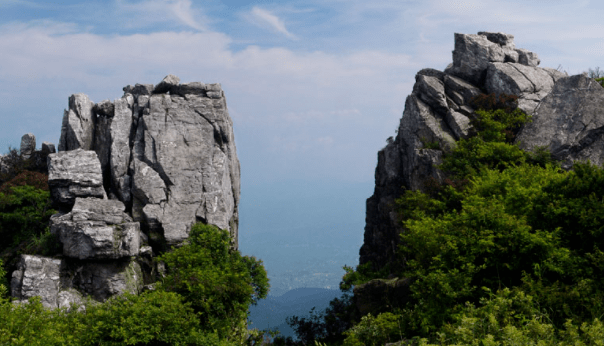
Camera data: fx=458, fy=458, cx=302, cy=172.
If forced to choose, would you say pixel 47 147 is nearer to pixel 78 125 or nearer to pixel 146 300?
pixel 78 125

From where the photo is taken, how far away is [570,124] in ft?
132

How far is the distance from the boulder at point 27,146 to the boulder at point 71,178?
14530 millimetres

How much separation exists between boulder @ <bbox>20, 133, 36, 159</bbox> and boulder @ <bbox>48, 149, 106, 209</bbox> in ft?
47.7

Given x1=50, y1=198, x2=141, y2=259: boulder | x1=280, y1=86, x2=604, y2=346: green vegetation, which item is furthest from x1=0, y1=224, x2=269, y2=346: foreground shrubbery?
x1=280, y1=86, x2=604, y2=346: green vegetation

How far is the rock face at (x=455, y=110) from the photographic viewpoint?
41875mm

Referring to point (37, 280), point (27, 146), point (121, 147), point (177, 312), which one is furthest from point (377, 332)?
point (27, 146)

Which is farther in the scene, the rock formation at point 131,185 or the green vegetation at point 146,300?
the rock formation at point 131,185

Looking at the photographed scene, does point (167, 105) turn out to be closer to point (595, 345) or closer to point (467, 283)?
point (467, 283)

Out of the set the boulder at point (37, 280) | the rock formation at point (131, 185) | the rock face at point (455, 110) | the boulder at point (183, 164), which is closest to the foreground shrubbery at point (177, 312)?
the boulder at point (183, 164)

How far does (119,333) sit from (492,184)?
24.4 m

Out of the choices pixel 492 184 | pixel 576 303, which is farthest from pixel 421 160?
pixel 576 303

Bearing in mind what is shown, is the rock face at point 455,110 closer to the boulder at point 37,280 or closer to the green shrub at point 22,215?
the boulder at point 37,280

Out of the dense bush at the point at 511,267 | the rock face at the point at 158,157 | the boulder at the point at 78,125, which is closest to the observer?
the dense bush at the point at 511,267

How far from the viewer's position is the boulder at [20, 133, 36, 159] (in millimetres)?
51156
